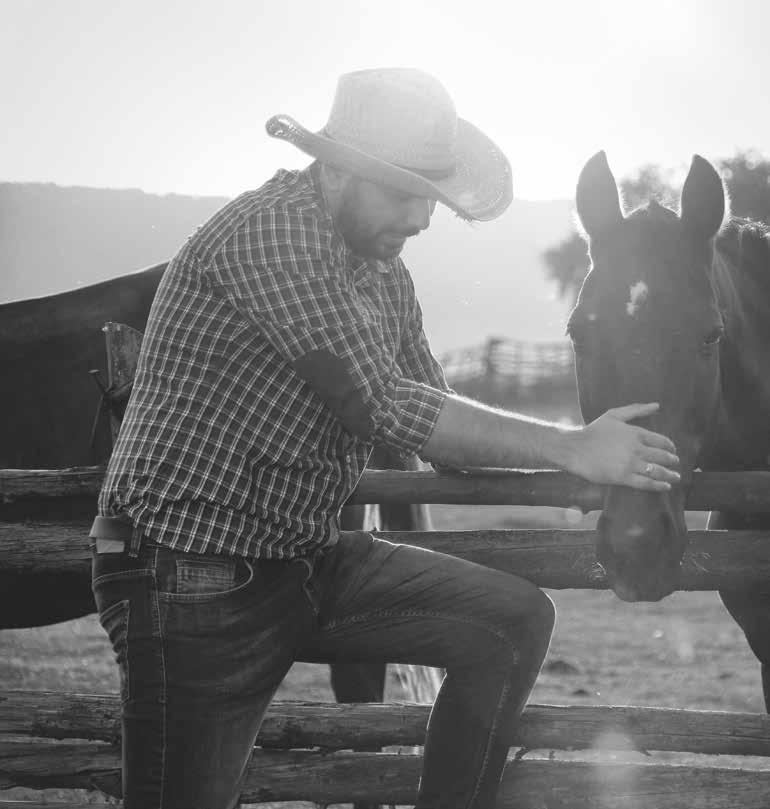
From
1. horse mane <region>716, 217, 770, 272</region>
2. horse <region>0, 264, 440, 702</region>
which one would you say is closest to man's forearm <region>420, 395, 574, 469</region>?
horse mane <region>716, 217, 770, 272</region>

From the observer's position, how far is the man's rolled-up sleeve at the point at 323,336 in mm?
2342

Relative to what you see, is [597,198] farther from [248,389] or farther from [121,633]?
[121,633]

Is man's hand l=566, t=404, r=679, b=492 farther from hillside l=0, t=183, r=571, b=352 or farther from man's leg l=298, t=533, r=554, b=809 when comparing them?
hillside l=0, t=183, r=571, b=352

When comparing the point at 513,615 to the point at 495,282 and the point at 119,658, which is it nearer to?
the point at 119,658

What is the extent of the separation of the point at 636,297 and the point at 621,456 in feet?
2.20

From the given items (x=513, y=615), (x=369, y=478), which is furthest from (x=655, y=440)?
(x=369, y=478)

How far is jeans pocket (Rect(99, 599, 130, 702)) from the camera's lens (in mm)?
2326

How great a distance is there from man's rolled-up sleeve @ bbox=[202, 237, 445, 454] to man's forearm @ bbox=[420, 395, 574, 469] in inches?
1.9

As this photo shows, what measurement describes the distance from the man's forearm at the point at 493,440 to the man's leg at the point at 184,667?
597mm

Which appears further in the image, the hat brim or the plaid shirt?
the hat brim

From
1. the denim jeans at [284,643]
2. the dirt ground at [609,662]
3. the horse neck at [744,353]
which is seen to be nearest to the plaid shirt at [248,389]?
the denim jeans at [284,643]

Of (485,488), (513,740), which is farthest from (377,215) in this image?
(513,740)

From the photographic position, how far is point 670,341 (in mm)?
2766

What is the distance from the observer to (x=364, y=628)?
2.70m
